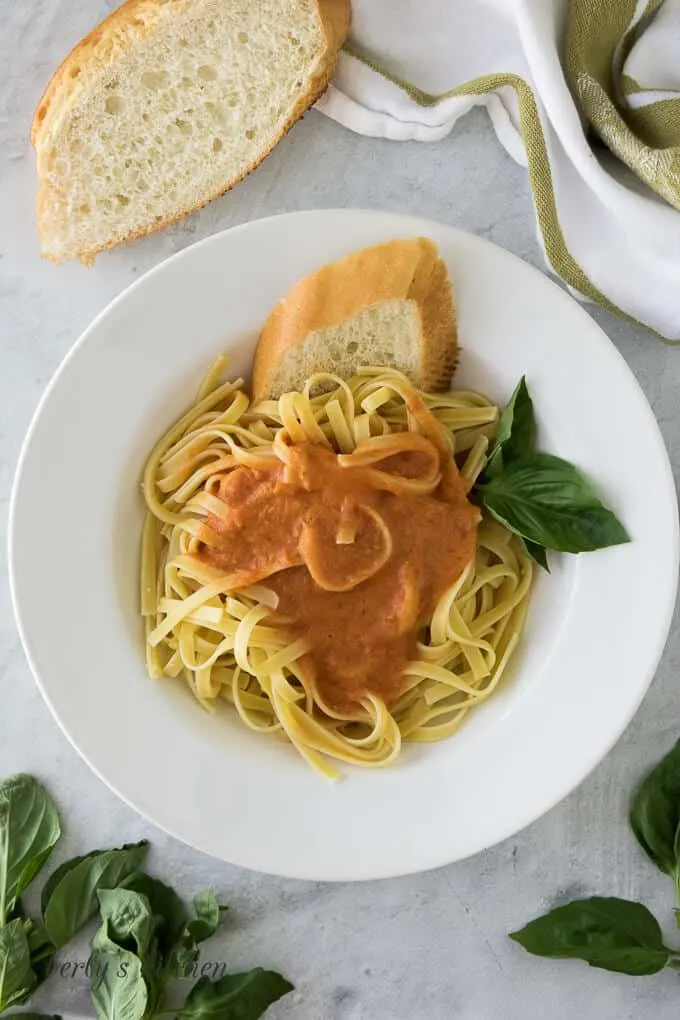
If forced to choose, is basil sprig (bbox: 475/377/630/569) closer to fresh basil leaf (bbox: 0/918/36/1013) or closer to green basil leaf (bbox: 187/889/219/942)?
green basil leaf (bbox: 187/889/219/942)

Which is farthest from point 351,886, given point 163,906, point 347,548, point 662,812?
point 347,548

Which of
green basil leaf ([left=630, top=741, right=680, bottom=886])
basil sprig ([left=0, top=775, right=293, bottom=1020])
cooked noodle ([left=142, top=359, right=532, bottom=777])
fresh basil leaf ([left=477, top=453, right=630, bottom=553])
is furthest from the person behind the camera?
green basil leaf ([left=630, top=741, right=680, bottom=886])

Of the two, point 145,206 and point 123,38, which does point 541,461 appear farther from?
point 123,38

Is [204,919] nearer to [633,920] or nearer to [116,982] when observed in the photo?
[116,982]

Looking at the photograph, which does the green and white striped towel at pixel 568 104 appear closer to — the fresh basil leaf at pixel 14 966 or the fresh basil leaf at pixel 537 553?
the fresh basil leaf at pixel 537 553

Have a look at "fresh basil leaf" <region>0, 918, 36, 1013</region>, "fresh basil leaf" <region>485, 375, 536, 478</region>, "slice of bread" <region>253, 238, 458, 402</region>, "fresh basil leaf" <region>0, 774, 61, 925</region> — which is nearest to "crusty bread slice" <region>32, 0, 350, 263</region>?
"slice of bread" <region>253, 238, 458, 402</region>

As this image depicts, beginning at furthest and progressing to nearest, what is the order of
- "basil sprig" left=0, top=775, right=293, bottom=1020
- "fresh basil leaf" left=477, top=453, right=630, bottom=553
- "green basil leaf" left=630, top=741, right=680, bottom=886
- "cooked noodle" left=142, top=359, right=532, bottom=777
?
1. "green basil leaf" left=630, top=741, right=680, bottom=886
2. "basil sprig" left=0, top=775, right=293, bottom=1020
3. "cooked noodle" left=142, top=359, right=532, bottom=777
4. "fresh basil leaf" left=477, top=453, right=630, bottom=553

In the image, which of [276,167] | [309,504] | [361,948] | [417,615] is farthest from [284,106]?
[361,948]
